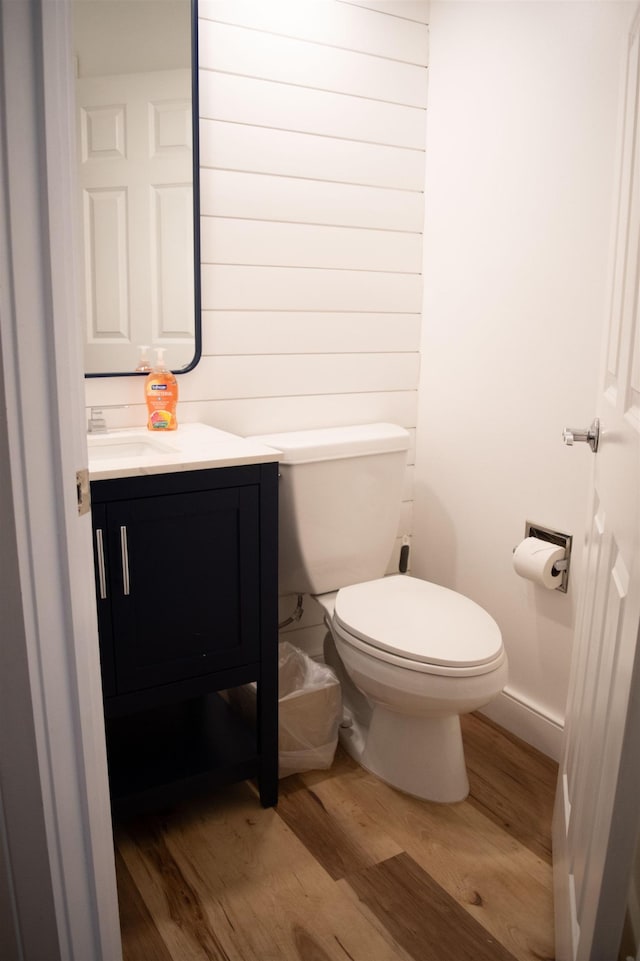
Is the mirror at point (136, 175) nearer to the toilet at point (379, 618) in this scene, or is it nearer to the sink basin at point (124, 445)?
the sink basin at point (124, 445)

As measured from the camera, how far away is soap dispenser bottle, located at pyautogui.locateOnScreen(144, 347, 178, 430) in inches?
78.4

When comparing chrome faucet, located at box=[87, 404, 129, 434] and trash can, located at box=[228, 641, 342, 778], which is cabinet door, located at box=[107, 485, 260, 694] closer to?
trash can, located at box=[228, 641, 342, 778]

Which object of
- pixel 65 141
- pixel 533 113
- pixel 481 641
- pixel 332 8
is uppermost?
pixel 332 8

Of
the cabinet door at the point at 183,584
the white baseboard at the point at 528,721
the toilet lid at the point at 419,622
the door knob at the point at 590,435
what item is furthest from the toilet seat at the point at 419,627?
the door knob at the point at 590,435

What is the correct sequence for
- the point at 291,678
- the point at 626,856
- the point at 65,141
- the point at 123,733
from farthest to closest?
the point at 291,678 < the point at 123,733 < the point at 626,856 < the point at 65,141

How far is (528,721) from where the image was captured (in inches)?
→ 86.9

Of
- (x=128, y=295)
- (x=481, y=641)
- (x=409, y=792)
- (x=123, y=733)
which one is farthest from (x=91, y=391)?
(x=409, y=792)

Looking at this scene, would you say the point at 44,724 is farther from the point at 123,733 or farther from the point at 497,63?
the point at 497,63

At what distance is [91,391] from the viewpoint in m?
2.00

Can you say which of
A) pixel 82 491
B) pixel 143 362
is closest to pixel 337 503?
pixel 143 362

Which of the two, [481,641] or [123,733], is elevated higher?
[481,641]

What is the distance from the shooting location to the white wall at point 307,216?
6.77 ft

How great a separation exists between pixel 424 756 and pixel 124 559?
0.93 metres

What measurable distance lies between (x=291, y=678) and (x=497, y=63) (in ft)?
5.87
